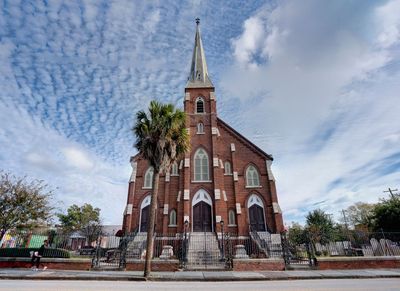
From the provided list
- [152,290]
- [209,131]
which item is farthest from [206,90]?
[152,290]

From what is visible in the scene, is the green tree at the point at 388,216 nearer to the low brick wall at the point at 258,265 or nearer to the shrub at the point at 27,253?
the low brick wall at the point at 258,265

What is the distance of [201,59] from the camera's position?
35875 mm

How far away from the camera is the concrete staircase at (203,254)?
15125 mm

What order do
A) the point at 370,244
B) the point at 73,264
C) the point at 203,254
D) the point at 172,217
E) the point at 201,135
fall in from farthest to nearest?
the point at 201,135 → the point at 172,217 → the point at 203,254 → the point at 370,244 → the point at 73,264

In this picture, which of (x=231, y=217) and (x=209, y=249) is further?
(x=231, y=217)

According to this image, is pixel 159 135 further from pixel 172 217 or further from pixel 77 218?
pixel 77 218

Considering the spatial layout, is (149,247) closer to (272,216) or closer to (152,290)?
(152,290)

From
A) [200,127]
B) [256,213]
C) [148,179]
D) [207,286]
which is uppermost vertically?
[200,127]

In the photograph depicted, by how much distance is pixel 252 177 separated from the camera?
25.7 metres

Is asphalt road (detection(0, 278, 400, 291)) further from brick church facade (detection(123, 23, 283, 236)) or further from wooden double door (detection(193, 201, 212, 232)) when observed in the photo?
wooden double door (detection(193, 201, 212, 232))

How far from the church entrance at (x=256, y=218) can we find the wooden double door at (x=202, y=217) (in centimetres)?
439

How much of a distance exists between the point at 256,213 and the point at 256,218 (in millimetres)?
494

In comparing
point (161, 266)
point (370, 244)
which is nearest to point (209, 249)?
point (161, 266)

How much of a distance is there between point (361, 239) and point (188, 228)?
13.8m
